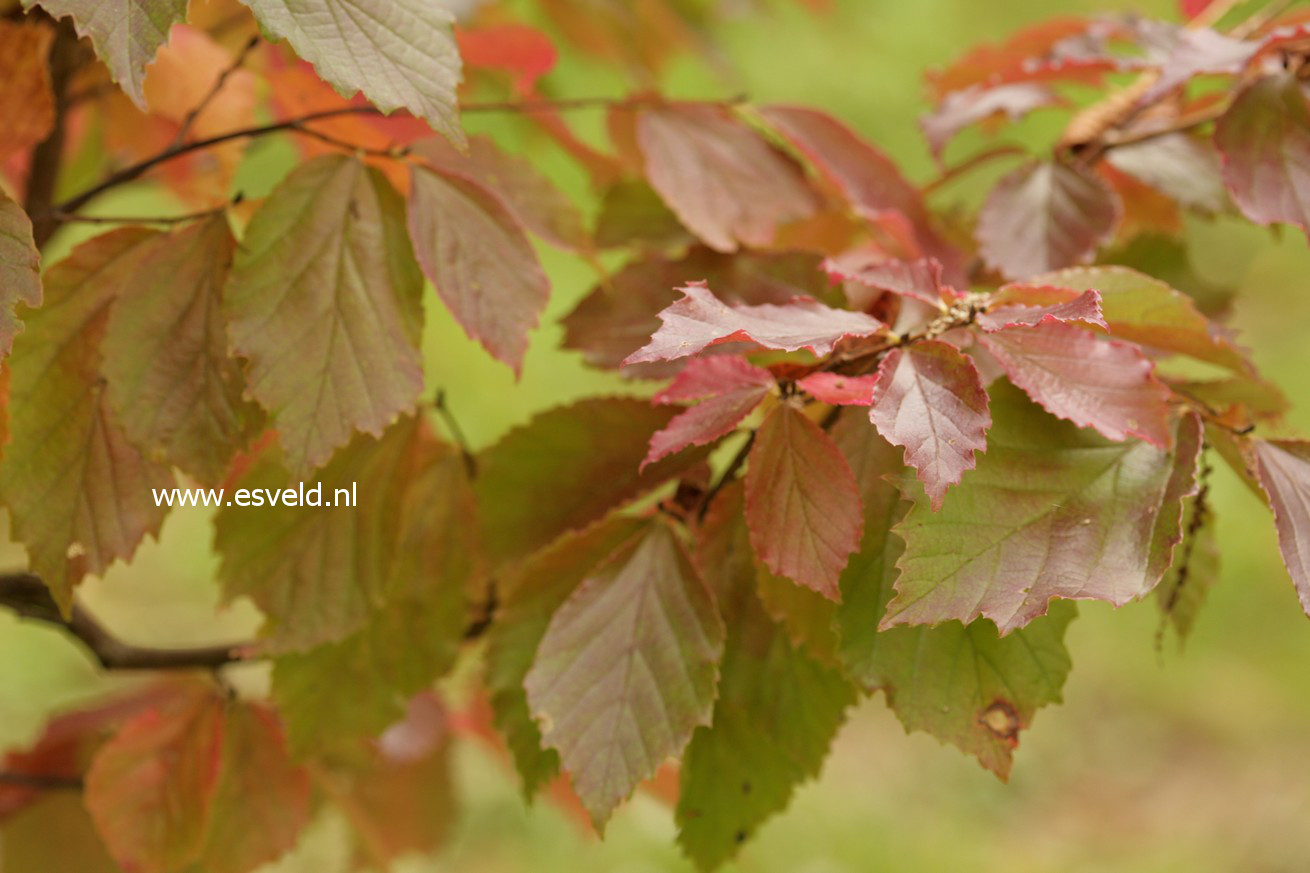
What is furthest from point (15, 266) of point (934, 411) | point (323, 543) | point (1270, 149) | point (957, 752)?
point (957, 752)

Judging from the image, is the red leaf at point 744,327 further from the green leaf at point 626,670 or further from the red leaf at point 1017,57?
the red leaf at point 1017,57

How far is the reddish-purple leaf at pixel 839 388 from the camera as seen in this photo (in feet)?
1.39

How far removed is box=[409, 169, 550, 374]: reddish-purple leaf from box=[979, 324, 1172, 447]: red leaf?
7.8 inches

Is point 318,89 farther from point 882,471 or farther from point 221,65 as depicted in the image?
point 882,471

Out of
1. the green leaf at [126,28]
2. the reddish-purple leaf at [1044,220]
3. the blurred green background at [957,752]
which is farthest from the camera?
the blurred green background at [957,752]

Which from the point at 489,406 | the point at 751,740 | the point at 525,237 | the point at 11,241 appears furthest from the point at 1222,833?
the point at 11,241

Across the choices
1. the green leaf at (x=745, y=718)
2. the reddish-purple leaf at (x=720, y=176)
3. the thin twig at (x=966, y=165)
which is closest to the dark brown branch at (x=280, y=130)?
the reddish-purple leaf at (x=720, y=176)

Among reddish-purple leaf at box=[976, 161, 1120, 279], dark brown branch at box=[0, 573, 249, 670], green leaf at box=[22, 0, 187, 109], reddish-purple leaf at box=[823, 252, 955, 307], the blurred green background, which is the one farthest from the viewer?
the blurred green background

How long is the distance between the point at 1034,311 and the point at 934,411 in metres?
0.06

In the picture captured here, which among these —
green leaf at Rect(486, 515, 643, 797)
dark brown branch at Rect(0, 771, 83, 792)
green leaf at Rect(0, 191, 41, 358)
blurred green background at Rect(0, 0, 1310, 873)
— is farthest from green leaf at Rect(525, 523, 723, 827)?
blurred green background at Rect(0, 0, 1310, 873)

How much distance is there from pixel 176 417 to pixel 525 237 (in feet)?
0.56

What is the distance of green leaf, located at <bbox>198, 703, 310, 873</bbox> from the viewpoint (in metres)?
0.68

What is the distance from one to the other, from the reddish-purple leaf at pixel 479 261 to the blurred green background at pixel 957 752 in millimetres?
980

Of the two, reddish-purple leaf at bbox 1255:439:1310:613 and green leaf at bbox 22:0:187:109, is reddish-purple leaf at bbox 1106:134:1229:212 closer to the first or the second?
reddish-purple leaf at bbox 1255:439:1310:613
